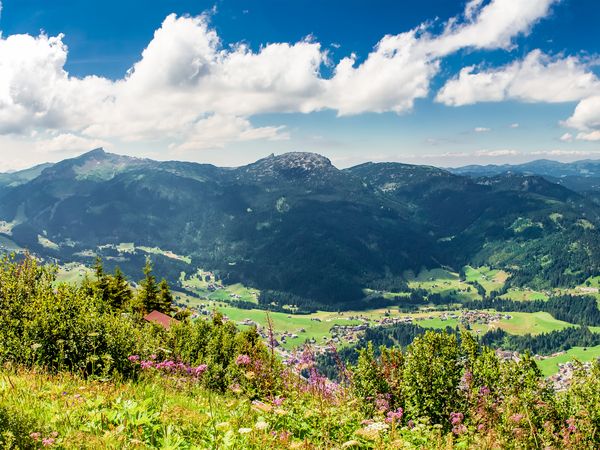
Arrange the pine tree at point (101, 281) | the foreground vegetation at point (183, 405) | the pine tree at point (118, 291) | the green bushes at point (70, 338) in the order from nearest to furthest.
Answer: the foreground vegetation at point (183, 405)
the green bushes at point (70, 338)
the pine tree at point (101, 281)
the pine tree at point (118, 291)

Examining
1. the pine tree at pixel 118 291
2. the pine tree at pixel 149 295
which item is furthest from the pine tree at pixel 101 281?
the pine tree at pixel 149 295

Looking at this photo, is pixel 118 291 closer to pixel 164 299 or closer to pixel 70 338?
pixel 164 299

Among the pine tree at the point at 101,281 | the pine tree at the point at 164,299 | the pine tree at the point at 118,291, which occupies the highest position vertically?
the pine tree at the point at 101,281

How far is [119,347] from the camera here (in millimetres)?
16422

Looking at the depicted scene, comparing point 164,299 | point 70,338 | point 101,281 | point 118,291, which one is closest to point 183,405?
point 70,338

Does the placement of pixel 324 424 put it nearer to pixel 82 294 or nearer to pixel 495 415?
pixel 495 415

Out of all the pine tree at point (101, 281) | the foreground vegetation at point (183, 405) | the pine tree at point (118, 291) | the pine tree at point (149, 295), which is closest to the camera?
the foreground vegetation at point (183, 405)

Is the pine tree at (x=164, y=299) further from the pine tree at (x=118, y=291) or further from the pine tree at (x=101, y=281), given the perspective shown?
the pine tree at (x=101, y=281)

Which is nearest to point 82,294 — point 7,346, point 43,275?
point 7,346

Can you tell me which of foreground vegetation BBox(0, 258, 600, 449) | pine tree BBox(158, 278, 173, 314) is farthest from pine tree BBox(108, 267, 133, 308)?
foreground vegetation BBox(0, 258, 600, 449)

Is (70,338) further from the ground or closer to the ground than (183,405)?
closer to the ground

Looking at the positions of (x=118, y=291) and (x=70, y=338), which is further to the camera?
(x=118, y=291)

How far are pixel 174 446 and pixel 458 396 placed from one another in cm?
3624

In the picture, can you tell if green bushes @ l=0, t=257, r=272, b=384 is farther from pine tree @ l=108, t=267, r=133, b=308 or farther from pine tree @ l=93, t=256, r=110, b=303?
pine tree @ l=108, t=267, r=133, b=308
